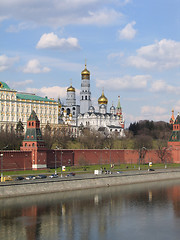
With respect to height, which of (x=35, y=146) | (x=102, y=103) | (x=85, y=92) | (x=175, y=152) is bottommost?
(x=175, y=152)

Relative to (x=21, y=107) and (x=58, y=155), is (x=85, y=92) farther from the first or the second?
(x=58, y=155)

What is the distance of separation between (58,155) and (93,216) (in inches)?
1402

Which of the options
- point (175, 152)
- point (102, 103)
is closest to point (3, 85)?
point (102, 103)

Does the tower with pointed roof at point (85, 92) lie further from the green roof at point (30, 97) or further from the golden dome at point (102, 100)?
the green roof at point (30, 97)

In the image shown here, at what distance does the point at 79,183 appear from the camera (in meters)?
60.8

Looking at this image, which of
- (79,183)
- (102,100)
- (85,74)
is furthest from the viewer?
(102,100)

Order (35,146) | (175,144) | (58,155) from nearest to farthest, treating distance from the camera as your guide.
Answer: (35,146) → (58,155) → (175,144)

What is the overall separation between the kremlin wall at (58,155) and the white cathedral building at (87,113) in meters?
64.6

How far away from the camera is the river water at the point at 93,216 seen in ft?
124

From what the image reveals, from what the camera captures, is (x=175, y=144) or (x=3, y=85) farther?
(x=3, y=85)

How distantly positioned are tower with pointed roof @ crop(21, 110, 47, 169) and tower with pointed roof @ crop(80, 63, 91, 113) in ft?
318

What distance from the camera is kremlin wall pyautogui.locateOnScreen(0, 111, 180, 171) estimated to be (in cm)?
7138

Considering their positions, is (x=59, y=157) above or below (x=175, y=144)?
below

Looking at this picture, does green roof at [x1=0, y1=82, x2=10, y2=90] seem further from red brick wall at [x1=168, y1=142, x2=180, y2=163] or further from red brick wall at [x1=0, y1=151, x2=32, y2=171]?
red brick wall at [x1=0, y1=151, x2=32, y2=171]
